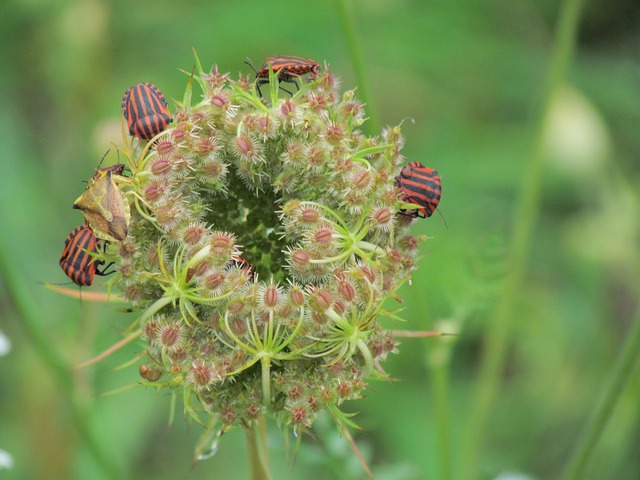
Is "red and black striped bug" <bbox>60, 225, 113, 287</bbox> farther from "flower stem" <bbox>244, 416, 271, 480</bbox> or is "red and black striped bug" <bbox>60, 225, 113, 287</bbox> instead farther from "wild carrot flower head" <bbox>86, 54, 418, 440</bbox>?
"flower stem" <bbox>244, 416, 271, 480</bbox>

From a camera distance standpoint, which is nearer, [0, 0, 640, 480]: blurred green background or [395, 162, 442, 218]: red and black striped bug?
[395, 162, 442, 218]: red and black striped bug

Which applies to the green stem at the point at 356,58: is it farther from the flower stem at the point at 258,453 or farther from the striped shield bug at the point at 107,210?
the flower stem at the point at 258,453

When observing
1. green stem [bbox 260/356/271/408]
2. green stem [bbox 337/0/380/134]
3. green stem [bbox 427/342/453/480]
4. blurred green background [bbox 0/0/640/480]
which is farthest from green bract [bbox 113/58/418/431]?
blurred green background [bbox 0/0/640/480]

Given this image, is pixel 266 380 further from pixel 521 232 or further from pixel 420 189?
pixel 521 232

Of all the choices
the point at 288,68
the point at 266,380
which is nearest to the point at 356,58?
the point at 288,68

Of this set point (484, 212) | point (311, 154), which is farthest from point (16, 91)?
point (311, 154)

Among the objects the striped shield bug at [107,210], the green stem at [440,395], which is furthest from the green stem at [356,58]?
the striped shield bug at [107,210]
